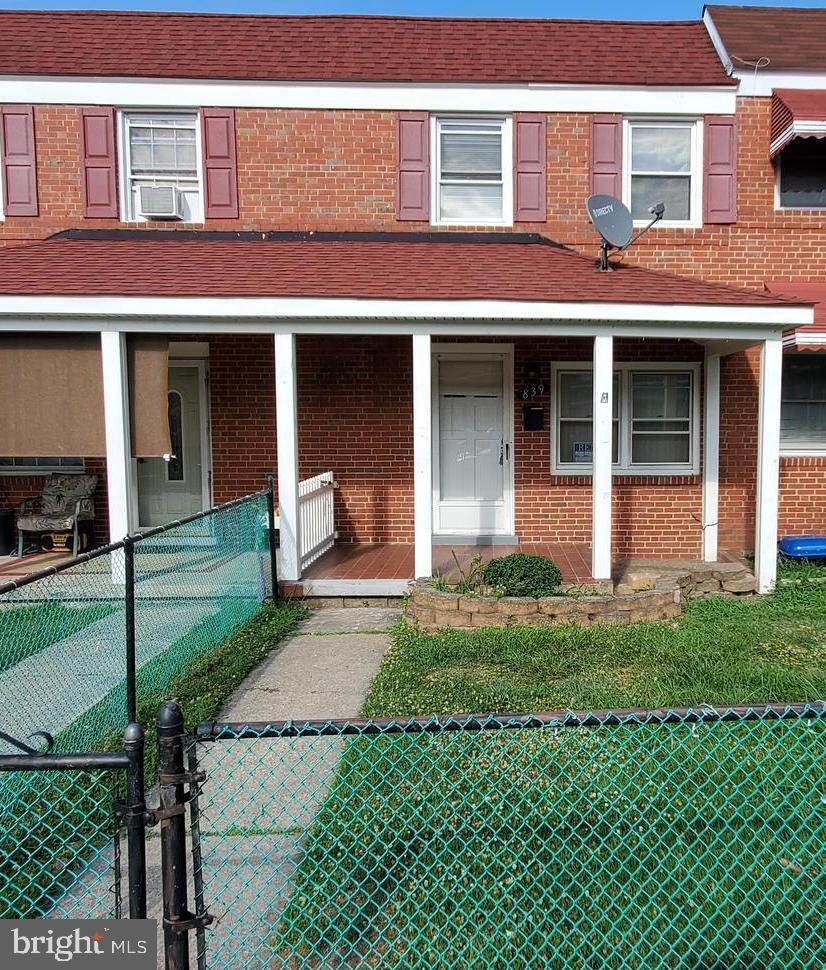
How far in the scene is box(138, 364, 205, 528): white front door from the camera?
399 inches

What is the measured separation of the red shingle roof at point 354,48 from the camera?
32.5 ft

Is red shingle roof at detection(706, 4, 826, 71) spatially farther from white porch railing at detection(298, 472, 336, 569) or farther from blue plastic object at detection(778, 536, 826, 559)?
white porch railing at detection(298, 472, 336, 569)

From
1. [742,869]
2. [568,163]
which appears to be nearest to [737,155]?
[568,163]

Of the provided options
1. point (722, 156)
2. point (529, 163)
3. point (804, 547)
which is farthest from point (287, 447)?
point (722, 156)

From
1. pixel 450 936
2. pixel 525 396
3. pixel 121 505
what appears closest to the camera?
pixel 450 936

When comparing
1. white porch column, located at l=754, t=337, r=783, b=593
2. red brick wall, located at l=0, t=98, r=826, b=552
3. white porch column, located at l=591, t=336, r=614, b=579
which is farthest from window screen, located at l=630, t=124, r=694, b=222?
white porch column, located at l=591, t=336, r=614, b=579

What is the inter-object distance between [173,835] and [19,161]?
410 inches

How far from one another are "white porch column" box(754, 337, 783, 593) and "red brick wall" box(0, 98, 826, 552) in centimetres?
184

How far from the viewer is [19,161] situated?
9.79 meters

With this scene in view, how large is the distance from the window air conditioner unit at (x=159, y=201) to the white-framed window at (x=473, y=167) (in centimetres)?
339

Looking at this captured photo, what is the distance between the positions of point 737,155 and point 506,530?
5.86m

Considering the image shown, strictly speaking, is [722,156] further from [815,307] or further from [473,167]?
[473,167]

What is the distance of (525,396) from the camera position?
32.6 ft

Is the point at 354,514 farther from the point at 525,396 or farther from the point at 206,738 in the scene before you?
the point at 206,738
